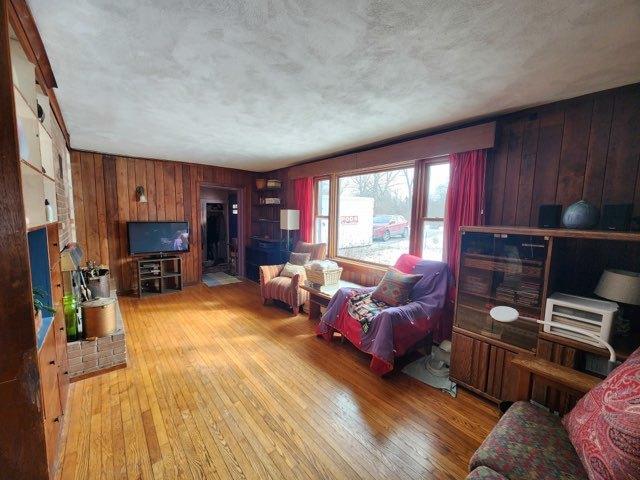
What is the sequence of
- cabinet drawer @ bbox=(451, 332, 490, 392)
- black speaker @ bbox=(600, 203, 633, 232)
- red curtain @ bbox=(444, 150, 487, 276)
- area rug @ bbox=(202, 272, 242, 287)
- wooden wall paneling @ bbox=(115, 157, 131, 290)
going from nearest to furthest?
1. black speaker @ bbox=(600, 203, 633, 232)
2. cabinet drawer @ bbox=(451, 332, 490, 392)
3. red curtain @ bbox=(444, 150, 487, 276)
4. wooden wall paneling @ bbox=(115, 157, 131, 290)
5. area rug @ bbox=(202, 272, 242, 287)

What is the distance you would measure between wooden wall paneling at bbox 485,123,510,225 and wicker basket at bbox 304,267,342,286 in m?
1.85

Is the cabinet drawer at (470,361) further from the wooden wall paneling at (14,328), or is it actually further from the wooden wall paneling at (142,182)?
the wooden wall paneling at (142,182)

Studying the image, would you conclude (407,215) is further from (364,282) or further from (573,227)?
(573,227)

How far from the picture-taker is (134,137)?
321 centimetres

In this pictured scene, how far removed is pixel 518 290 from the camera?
202cm

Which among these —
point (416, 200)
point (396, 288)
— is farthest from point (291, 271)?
point (416, 200)

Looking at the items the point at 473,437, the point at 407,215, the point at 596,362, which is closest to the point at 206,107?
the point at 407,215

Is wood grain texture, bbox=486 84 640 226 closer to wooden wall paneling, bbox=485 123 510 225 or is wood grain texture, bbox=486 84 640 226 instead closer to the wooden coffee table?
wooden wall paneling, bbox=485 123 510 225

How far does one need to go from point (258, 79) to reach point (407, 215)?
2.22m

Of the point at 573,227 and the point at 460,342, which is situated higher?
the point at 573,227

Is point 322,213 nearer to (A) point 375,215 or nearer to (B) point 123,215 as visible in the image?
(A) point 375,215

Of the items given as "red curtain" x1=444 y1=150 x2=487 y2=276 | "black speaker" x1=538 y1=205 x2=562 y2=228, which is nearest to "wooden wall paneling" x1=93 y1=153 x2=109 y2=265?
"red curtain" x1=444 y1=150 x2=487 y2=276

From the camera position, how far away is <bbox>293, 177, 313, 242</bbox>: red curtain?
4.60m

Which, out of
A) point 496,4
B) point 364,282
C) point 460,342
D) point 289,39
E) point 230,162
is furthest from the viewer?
point 230,162
